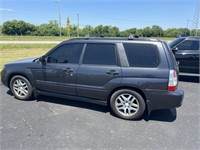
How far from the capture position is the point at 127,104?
373 centimetres

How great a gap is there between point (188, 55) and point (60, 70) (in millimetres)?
4930

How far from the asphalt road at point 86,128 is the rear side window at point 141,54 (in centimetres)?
118

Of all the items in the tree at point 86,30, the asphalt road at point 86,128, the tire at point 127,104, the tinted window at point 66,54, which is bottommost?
the asphalt road at point 86,128

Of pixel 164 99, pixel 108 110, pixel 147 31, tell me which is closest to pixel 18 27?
pixel 147 31

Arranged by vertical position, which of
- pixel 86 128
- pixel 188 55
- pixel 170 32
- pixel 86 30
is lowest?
pixel 86 128

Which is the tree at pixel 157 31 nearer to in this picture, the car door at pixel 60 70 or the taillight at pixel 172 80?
the car door at pixel 60 70

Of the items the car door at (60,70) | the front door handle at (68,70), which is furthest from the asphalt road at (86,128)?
the front door handle at (68,70)

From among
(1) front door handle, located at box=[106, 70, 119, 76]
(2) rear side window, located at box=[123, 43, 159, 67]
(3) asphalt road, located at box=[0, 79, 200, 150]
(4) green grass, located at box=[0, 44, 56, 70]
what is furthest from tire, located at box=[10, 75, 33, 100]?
(4) green grass, located at box=[0, 44, 56, 70]

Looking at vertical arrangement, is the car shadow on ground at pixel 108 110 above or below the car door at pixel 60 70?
below

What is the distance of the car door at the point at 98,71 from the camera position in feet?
12.2

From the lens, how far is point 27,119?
12.0 feet

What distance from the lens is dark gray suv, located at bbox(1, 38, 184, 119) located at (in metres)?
3.47

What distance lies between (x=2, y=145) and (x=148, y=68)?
2847 mm

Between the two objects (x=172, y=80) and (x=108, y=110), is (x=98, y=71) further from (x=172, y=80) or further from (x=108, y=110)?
(x=172, y=80)
